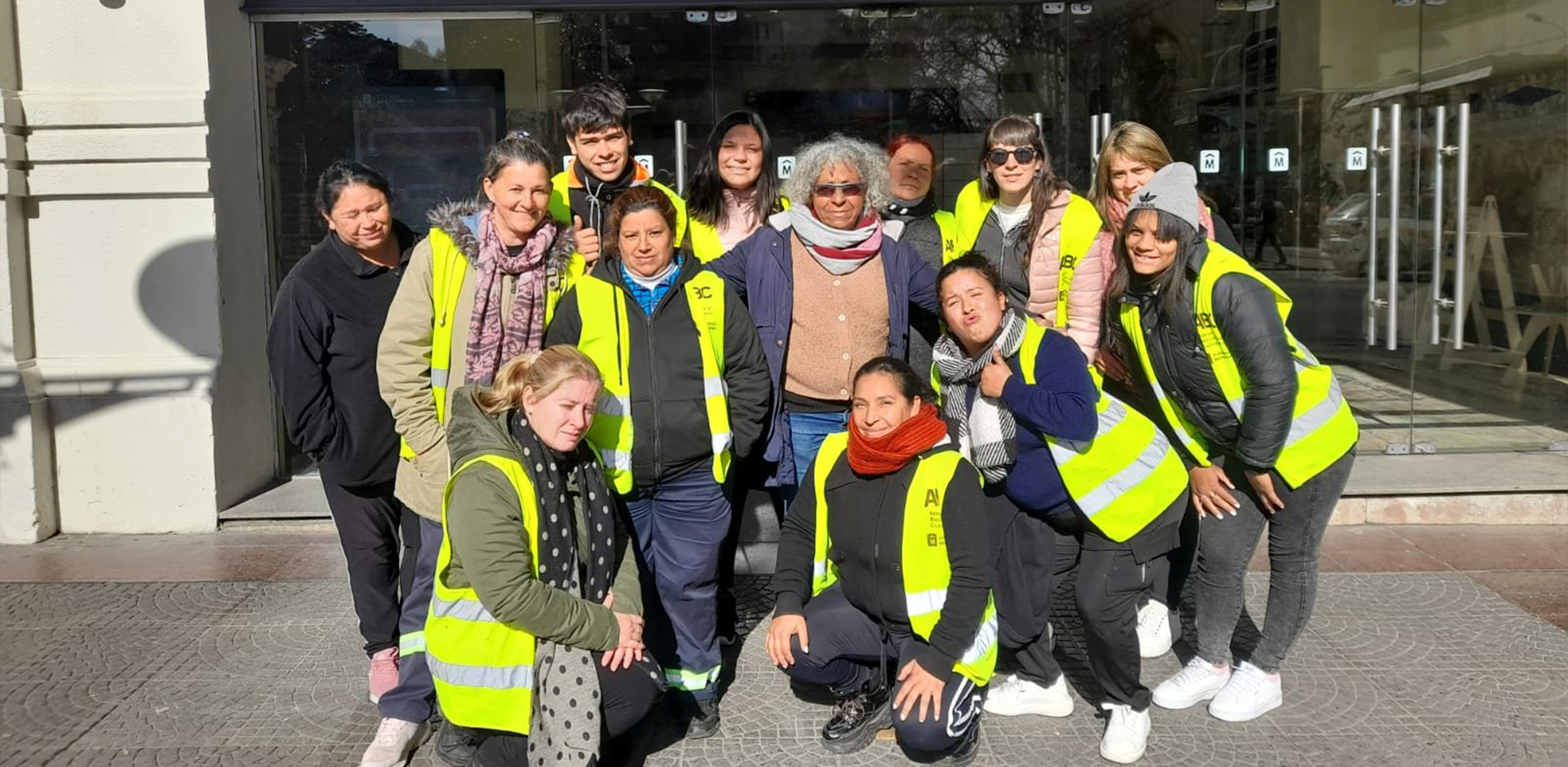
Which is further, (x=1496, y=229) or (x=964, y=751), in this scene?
(x=1496, y=229)

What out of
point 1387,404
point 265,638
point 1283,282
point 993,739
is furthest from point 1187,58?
point 265,638

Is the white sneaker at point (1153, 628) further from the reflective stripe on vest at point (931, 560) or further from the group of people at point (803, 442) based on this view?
the reflective stripe on vest at point (931, 560)

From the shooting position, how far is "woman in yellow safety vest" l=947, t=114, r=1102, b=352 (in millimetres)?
4199

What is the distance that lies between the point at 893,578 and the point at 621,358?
3.32 feet

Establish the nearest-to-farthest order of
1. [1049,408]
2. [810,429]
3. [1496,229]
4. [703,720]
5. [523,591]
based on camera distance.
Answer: [523,591] → [1049,408] → [703,720] → [810,429] → [1496,229]

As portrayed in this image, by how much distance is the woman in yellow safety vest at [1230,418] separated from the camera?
3613 millimetres

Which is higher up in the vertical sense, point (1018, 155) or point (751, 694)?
point (1018, 155)

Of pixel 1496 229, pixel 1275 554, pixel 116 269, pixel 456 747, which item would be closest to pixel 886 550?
pixel 1275 554

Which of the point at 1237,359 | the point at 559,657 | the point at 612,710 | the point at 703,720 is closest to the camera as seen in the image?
the point at 559,657

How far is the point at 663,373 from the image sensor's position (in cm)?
379

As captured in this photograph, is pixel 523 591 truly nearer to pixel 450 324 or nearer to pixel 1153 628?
pixel 450 324

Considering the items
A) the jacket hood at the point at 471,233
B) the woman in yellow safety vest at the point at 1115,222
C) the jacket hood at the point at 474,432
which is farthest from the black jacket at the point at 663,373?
the woman in yellow safety vest at the point at 1115,222

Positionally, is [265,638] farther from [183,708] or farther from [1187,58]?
[1187,58]

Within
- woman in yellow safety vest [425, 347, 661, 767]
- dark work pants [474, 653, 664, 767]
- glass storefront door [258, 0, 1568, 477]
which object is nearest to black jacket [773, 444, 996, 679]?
dark work pants [474, 653, 664, 767]
